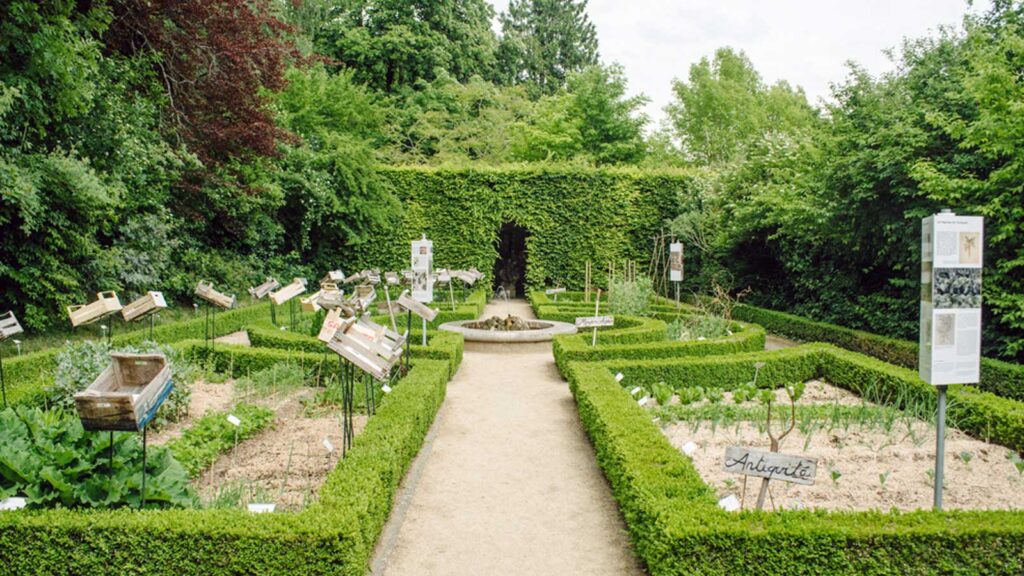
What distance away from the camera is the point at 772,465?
3.92 metres

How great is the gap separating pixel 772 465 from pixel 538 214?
17821mm

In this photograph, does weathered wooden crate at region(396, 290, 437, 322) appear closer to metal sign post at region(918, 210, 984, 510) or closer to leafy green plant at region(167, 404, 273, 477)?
leafy green plant at region(167, 404, 273, 477)

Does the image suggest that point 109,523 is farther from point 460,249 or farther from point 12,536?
point 460,249

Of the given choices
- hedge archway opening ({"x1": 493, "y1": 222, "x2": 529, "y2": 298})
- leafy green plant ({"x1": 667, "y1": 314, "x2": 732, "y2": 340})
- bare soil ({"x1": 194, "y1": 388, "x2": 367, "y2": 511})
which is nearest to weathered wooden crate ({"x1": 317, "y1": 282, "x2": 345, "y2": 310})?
bare soil ({"x1": 194, "y1": 388, "x2": 367, "y2": 511})

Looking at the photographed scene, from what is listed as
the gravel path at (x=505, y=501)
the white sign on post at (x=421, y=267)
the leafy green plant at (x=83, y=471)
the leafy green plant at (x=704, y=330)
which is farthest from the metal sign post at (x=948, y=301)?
the white sign on post at (x=421, y=267)

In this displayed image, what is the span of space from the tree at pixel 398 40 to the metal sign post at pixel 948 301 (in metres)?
26.0

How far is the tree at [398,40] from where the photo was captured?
27.9m

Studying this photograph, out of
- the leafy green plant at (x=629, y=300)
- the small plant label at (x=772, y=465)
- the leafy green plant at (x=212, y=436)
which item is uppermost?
the leafy green plant at (x=629, y=300)

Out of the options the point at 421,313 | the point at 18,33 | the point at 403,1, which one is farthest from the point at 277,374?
the point at 403,1

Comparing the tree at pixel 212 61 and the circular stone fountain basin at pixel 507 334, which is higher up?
the tree at pixel 212 61

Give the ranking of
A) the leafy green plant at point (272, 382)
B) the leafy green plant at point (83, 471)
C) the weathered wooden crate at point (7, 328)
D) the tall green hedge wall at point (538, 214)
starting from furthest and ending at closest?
the tall green hedge wall at point (538, 214), the leafy green plant at point (272, 382), the weathered wooden crate at point (7, 328), the leafy green plant at point (83, 471)

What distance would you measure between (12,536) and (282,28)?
1257cm

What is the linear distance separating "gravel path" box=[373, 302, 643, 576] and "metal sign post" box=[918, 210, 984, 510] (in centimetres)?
214

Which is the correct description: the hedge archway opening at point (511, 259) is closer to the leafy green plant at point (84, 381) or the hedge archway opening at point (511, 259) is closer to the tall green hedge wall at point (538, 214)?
the tall green hedge wall at point (538, 214)
